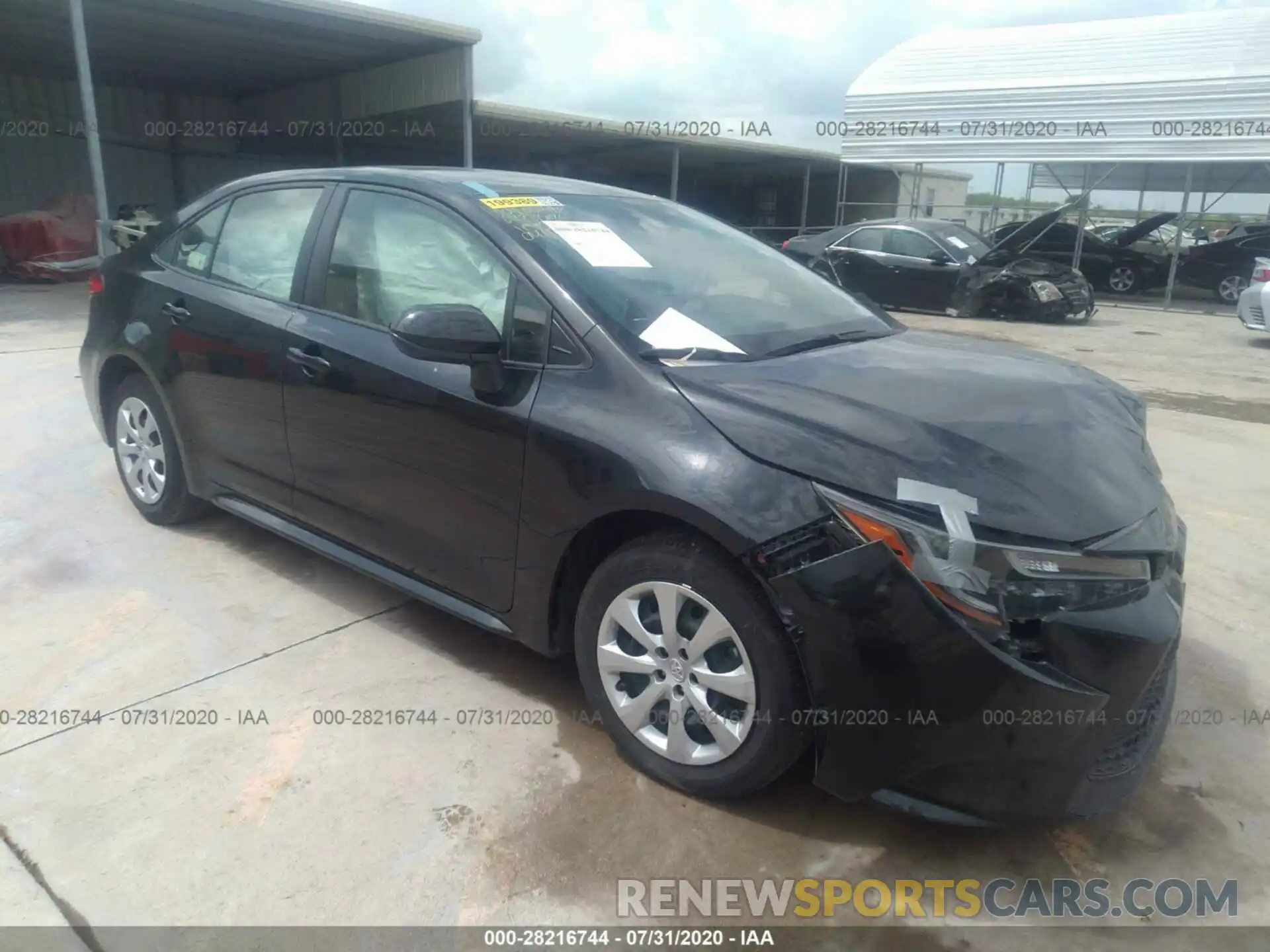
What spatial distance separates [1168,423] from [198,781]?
6700 mm

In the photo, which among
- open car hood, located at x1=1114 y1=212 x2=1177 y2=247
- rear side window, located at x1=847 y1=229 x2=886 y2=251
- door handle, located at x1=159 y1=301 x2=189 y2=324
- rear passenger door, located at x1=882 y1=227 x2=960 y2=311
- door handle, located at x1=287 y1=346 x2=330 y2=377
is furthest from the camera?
open car hood, located at x1=1114 y1=212 x2=1177 y2=247

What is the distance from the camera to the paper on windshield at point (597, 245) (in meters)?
2.73

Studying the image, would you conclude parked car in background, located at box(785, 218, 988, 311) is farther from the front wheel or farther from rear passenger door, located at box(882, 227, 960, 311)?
the front wheel

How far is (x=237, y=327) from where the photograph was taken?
11.0 feet

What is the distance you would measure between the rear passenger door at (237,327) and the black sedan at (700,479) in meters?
0.02

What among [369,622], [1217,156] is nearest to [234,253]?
[369,622]

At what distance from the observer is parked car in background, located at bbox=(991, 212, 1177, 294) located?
16.8 metres

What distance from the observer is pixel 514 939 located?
6.47ft

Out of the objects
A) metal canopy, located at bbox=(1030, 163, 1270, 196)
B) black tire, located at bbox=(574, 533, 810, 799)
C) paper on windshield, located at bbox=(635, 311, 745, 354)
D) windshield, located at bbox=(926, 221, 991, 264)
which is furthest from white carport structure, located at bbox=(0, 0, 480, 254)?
metal canopy, located at bbox=(1030, 163, 1270, 196)

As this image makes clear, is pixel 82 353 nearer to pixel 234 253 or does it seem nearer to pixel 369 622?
pixel 234 253

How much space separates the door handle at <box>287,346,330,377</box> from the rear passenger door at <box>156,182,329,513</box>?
0.07 meters

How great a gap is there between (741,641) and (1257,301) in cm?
1135

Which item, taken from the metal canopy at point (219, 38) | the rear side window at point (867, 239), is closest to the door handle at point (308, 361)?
the metal canopy at point (219, 38)

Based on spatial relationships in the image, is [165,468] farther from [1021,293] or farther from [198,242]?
[1021,293]
